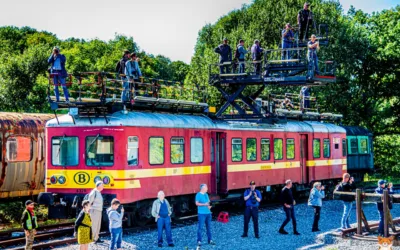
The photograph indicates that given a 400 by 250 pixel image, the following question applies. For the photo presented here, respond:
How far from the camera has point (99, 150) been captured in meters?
17.6

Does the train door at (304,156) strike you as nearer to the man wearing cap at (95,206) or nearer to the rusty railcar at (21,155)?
the rusty railcar at (21,155)

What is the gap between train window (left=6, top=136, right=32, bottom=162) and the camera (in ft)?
70.5

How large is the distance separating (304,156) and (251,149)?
453 cm

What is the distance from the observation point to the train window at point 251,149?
23.4 metres

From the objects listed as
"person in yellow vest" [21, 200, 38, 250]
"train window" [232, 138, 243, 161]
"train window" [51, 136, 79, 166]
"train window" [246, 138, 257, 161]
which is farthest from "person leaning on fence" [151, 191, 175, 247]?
"train window" [246, 138, 257, 161]

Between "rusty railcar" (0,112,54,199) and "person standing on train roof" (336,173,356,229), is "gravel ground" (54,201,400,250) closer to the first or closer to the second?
"person standing on train roof" (336,173,356,229)

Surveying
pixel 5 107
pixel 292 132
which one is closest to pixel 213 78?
pixel 292 132

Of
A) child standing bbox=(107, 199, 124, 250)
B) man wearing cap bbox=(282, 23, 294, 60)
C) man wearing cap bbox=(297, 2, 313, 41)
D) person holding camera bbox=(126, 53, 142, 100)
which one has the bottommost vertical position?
child standing bbox=(107, 199, 124, 250)

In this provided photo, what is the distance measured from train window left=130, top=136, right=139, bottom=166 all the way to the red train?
27 millimetres

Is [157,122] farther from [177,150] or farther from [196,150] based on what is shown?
[196,150]

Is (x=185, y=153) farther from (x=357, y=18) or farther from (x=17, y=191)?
(x=357, y=18)

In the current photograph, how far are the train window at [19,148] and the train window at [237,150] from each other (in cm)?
714

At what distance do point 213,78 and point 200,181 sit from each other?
564cm

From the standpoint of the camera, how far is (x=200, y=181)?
20.6m
